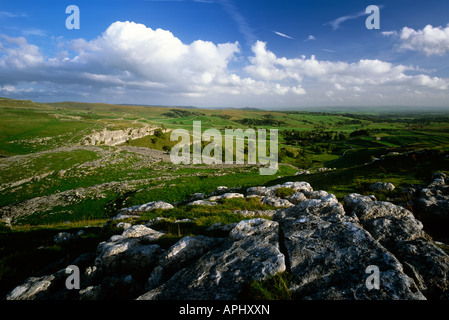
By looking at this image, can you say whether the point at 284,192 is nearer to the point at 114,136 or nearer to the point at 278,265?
the point at 278,265

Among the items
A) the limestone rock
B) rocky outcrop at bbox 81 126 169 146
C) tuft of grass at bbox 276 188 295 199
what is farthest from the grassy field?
rocky outcrop at bbox 81 126 169 146

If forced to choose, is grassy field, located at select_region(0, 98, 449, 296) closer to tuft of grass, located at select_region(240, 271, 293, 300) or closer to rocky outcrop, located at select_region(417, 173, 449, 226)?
tuft of grass, located at select_region(240, 271, 293, 300)

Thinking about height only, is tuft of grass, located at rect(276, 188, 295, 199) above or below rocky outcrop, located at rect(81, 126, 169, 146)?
below

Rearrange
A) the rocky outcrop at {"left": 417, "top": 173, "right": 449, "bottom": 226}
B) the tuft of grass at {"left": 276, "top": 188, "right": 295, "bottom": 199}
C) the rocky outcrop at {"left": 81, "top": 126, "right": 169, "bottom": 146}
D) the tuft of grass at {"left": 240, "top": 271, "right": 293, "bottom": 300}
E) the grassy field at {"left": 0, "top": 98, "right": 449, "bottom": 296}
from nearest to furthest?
the tuft of grass at {"left": 240, "top": 271, "right": 293, "bottom": 300}, the grassy field at {"left": 0, "top": 98, "right": 449, "bottom": 296}, the rocky outcrop at {"left": 417, "top": 173, "right": 449, "bottom": 226}, the tuft of grass at {"left": 276, "top": 188, "right": 295, "bottom": 199}, the rocky outcrop at {"left": 81, "top": 126, "right": 169, "bottom": 146}

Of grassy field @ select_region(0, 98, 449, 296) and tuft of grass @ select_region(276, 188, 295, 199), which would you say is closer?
grassy field @ select_region(0, 98, 449, 296)

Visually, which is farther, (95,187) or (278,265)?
(95,187)

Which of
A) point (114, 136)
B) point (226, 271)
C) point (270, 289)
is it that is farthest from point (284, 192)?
point (114, 136)

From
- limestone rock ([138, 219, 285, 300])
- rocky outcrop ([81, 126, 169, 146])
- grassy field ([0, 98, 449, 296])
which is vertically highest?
rocky outcrop ([81, 126, 169, 146])

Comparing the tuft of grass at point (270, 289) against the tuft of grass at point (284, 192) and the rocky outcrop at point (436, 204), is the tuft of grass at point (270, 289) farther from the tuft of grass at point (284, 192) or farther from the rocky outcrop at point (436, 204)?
the tuft of grass at point (284, 192)

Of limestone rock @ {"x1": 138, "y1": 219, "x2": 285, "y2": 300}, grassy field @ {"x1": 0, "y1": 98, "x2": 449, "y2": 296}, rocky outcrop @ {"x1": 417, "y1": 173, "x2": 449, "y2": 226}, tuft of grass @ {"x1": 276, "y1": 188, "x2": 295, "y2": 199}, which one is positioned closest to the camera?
limestone rock @ {"x1": 138, "y1": 219, "x2": 285, "y2": 300}
